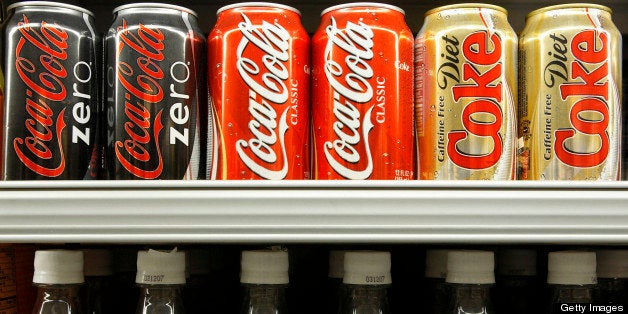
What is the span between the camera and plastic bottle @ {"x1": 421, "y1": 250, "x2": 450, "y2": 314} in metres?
1.03

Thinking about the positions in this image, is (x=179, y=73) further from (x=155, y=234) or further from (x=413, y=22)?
(x=413, y=22)

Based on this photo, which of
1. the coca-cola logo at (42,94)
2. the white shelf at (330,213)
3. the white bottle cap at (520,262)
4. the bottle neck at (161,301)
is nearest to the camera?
the white shelf at (330,213)

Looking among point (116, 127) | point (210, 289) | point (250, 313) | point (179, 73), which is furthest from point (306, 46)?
point (210, 289)

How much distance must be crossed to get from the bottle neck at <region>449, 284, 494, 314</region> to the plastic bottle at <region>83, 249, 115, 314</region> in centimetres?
57


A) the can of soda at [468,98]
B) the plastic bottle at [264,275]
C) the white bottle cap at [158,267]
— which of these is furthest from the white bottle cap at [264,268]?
the can of soda at [468,98]

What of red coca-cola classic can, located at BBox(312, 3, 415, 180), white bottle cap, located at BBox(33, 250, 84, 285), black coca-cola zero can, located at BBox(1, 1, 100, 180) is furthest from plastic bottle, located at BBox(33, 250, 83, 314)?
red coca-cola classic can, located at BBox(312, 3, 415, 180)

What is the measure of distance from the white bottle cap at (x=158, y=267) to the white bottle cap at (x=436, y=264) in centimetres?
42

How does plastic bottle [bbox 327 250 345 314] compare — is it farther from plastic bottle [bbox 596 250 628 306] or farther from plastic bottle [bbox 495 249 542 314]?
plastic bottle [bbox 596 250 628 306]

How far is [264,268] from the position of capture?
90 centimetres

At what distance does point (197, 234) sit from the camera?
74 cm

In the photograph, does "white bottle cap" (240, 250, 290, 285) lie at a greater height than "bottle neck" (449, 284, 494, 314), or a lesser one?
greater

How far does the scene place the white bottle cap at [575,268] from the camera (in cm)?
91

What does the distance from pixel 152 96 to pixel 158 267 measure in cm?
24

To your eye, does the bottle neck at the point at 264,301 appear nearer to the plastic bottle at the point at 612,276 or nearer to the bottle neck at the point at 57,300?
the bottle neck at the point at 57,300
